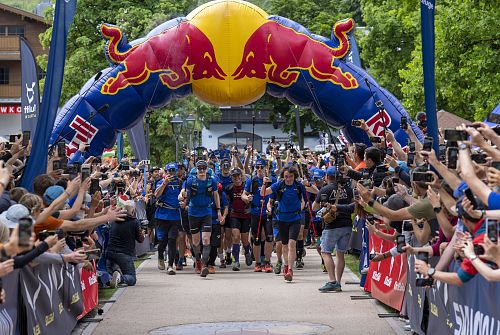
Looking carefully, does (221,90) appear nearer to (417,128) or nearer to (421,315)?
(417,128)

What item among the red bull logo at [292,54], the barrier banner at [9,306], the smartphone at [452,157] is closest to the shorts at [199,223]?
the red bull logo at [292,54]

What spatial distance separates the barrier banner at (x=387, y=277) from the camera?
42.7ft

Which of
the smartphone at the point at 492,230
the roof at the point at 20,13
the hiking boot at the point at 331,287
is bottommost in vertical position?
the hiking boot at the point at 331,287

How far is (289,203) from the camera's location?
59.4ft

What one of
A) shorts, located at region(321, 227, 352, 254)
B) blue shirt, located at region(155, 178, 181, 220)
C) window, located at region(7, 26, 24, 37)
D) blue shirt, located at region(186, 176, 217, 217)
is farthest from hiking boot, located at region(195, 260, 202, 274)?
window, located at region(7, 26, 24, 37)

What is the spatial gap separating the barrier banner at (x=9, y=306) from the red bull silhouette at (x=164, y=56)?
380 inches

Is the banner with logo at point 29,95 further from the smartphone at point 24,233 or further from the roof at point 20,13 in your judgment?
the roof at point 20,13

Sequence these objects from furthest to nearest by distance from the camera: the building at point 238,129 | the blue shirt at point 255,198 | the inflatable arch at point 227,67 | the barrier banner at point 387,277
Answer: the building at point 238,129
the blue shirt at point 255,198
the inflatable arch at point 227,67
the barrier banner at point 387,277

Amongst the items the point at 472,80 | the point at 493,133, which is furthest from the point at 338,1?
the point at 493,133

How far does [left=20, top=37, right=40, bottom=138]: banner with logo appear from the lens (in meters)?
18.6

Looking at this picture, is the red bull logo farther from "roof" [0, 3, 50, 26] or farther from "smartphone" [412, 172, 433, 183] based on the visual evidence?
"roof" [0, 3, 50, 26]

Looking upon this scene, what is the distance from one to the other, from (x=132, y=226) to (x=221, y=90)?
2991mm

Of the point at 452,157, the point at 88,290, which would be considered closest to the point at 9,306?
the point at 452,157

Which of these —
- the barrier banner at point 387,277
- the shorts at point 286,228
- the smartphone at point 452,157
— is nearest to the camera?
the smartphone at point 452,157
